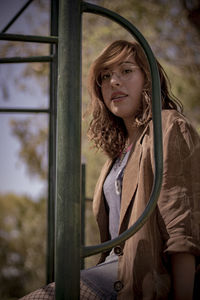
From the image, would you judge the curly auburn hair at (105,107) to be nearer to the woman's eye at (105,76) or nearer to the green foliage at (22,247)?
the woman's eye at (105,76)

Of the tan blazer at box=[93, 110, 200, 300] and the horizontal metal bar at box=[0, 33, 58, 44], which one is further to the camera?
the tan blazer at box=[93, 110, 200, 300]

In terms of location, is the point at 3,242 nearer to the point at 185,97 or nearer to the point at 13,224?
the point at 13,224

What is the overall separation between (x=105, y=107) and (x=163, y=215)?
0.61 m

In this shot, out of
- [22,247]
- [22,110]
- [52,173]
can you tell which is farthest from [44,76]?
[22,247]

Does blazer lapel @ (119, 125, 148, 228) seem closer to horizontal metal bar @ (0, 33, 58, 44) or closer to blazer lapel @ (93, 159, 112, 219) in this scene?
blazer lapel @ (93, 159, 112, 219)

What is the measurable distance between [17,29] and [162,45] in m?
2.24

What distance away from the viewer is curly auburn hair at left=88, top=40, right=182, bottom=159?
4.47 ft

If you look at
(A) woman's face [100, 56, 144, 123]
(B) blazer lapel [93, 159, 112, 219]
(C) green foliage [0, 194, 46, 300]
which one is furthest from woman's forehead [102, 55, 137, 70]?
(C) green foliage [0, 194, 46, 300]

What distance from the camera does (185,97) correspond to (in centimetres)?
368

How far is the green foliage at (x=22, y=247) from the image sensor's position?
8.80 meters

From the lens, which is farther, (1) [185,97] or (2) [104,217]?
(1) [185,97]

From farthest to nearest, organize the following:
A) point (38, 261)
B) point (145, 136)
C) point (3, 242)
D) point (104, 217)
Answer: point (3, 242)
point (38, 261)
point (104, 217)
point (145, 136)

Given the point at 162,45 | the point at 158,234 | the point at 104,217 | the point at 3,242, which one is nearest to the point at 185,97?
the point at 162,45

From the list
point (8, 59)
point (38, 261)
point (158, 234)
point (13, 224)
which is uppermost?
point (8, 59)
